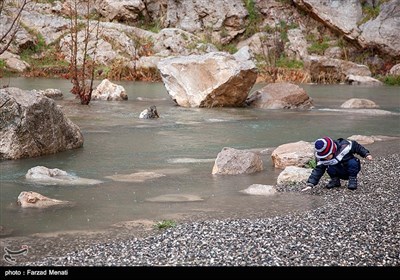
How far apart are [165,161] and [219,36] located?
108 ft

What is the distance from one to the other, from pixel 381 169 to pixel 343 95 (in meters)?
18.0

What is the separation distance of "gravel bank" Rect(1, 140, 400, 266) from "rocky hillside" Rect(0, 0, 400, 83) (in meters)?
27.9

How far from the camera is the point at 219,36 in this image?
143 feet

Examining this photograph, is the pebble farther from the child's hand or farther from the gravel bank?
the child's hand

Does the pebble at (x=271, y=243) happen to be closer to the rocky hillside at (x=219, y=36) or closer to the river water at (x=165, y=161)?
the river water at (x=165, y=161)

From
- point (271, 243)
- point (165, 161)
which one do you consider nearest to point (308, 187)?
point (271, 243)

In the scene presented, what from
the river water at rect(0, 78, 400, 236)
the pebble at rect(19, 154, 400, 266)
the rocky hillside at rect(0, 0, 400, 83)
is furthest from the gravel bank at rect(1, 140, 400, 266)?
the rocky hillside at rect(0, 0, 400, 83)

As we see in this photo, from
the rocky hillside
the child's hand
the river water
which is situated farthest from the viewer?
the rocky hillside

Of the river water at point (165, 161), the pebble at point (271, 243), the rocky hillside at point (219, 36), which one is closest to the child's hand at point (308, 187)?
the river water at point (165, 161)

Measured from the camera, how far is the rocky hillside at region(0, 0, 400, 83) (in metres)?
36.7

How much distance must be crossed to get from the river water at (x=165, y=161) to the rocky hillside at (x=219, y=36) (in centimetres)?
1315

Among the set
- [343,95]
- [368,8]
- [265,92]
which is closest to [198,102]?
[265,92]
